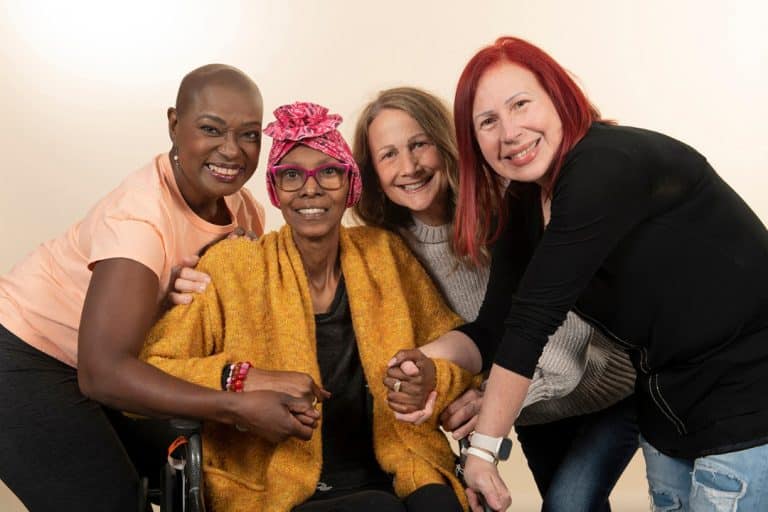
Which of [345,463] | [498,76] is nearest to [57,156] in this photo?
[345,463]

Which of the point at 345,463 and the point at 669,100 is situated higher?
the point at 669,100

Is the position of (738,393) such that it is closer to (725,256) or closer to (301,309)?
(725,256)

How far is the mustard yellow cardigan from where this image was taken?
235 cm

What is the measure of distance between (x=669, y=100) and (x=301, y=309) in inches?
94.8

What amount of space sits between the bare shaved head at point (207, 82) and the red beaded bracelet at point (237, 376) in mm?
648

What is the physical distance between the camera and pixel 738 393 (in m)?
1.95

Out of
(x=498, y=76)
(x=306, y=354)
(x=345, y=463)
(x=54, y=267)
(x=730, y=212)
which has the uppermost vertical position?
(x=498, y=76)

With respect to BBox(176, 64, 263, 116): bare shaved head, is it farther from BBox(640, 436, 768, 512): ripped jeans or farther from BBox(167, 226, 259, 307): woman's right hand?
BBox(640, 436, 768, 512): ripped jeans

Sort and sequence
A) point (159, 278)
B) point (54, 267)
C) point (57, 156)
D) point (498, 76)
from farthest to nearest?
point (57, 156) → point (54, 267) → point (159, 278) → point (498, 76)

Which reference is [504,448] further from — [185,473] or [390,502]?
[185,473]

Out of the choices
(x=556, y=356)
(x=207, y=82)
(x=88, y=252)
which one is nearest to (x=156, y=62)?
(x=207, y=82)

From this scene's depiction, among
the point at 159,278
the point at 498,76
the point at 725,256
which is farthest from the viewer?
the point at 159,278

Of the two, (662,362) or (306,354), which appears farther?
(306,354)

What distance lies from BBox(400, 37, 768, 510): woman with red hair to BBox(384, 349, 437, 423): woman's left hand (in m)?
0.33
